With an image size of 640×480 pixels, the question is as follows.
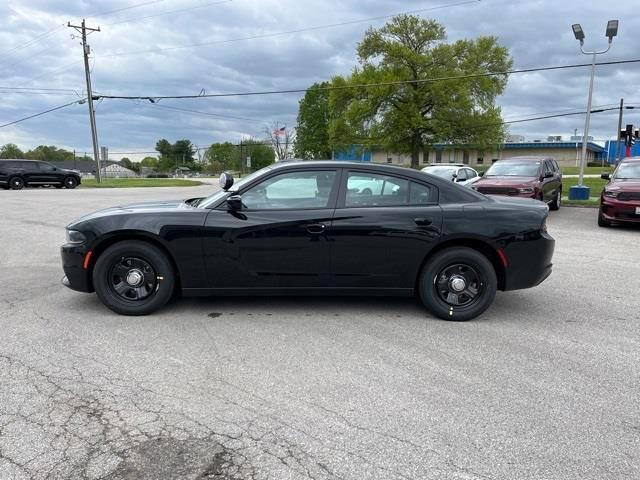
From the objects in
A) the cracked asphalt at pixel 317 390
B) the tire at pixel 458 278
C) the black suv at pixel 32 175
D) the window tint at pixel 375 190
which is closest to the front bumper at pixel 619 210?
the cracked asphalt at pixel 317 390

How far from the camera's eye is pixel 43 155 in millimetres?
120000

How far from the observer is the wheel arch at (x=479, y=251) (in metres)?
4.83

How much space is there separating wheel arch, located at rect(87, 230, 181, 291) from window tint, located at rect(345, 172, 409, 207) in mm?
1796

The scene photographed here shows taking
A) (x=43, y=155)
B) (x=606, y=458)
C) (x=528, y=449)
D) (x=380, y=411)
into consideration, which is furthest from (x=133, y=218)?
(x=43, y=155)

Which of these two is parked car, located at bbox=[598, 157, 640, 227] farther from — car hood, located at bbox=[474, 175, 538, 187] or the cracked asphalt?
the cracked asphalt

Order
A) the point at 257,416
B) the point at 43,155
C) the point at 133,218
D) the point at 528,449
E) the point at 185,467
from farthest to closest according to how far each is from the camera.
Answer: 1. the point at 43,155
2. the point at 133,218
3. the point at 257,416
4. the point at 528,449
5. the point at 185,467

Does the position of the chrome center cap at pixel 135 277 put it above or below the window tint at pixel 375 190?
below

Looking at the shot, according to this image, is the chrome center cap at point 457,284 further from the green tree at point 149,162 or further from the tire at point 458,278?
the green tree at point 149,162

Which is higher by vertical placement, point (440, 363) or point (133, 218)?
point (133, 218)

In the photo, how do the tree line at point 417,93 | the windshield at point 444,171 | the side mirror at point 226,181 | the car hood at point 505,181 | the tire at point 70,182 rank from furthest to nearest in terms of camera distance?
the tree line at point 417,93 < the tire at point 70,182 < the windshield at point 444,171 < the car hood at point 505,181 < the side mirror at point 226,181

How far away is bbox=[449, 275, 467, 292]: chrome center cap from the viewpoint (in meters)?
4.80

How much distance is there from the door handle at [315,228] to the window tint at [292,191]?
0.70 ft

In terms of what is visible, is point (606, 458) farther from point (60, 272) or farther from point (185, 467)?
point (60, 272)

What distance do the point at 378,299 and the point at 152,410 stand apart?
296 cm
